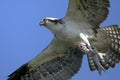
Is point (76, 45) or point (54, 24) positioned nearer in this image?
point (54, 24)

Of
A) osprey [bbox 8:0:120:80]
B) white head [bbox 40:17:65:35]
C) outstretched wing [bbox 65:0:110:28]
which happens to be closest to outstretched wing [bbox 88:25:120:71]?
osprey [bbox 8:0:120:80]

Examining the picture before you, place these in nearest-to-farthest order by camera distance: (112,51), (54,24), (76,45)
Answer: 1. (54,24)
2. (76,45)
3. (112,51)

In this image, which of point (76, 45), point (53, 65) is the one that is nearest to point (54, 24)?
point (76, 45)

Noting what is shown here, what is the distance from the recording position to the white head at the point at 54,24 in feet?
15.3

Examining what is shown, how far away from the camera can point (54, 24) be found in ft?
15.3

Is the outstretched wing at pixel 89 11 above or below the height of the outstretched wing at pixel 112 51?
above

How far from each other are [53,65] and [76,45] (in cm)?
53

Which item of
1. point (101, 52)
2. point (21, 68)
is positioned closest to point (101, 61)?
point (101, 52)

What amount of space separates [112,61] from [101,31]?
1.18 feet

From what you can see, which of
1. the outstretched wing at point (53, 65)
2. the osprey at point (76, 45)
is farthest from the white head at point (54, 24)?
the outstretched wing at point (53, 65)

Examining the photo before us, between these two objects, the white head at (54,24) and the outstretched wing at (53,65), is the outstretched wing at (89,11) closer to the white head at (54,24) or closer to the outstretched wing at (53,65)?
the white head at (54,24)

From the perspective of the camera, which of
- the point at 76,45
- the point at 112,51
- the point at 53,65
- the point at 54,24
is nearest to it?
the point at 54,24

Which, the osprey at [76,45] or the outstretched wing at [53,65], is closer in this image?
the osprey at [76,45]

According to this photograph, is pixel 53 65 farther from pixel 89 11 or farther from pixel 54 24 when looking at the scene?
pixel 89 11
